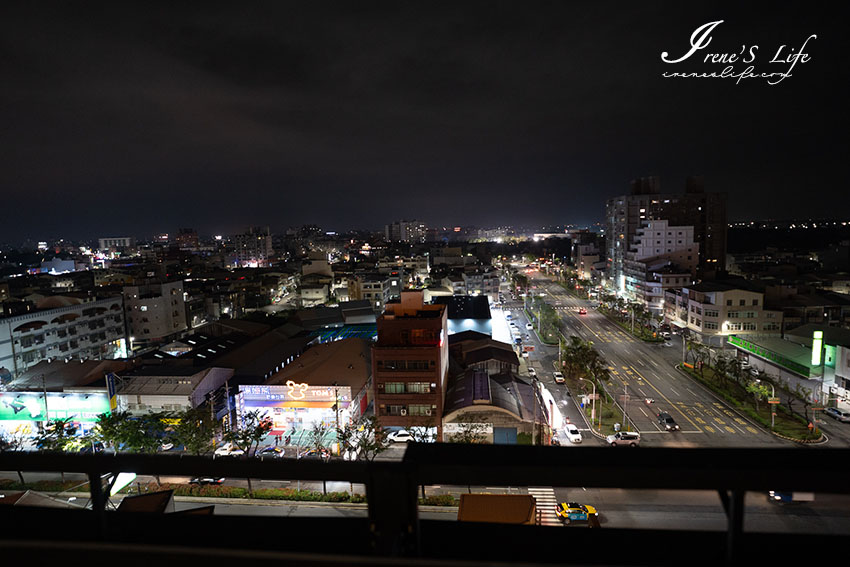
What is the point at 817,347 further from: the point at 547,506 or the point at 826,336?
the point at 547,506

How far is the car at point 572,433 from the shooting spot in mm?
13033

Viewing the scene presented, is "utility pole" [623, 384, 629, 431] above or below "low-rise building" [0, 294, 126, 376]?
below

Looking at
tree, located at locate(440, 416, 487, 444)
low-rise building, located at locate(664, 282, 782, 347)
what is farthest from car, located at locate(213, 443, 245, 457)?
low-rise building, located at locate(664, 282, 782, 347)

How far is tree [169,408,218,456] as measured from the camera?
11.5 metres

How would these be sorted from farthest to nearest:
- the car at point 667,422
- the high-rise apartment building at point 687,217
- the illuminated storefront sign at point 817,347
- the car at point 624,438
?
the high-rise apartment building at point 687,217, the illuminated storefront sign at point 817,347, the car at point 667,422, the car at point 624,438

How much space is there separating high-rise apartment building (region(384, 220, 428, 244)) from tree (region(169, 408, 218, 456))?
106 m

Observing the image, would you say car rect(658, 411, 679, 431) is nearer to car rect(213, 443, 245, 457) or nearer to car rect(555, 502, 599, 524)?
car rect(555, 502, 599, 524)

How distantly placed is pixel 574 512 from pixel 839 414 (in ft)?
36.8

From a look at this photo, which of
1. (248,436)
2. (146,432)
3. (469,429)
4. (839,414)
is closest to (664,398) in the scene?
(839,414)

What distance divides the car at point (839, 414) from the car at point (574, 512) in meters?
10.5

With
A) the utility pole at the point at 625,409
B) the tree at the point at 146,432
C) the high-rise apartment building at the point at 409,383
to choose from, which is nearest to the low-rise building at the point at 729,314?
the utility pole at the point at 625,409

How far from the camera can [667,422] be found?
13.9 meters

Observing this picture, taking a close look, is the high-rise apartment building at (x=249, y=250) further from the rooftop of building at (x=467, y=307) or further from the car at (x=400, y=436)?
the car at (x=400, y=436)

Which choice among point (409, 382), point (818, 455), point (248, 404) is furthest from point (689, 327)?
point (818, 455)
